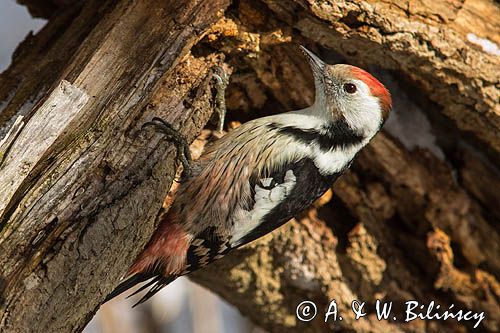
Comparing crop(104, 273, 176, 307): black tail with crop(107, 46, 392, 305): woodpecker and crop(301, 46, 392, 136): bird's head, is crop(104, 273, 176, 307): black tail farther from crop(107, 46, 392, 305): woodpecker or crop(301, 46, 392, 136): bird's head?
crop(301, 46, 392, 136): bird's head

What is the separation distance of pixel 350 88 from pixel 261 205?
65cm

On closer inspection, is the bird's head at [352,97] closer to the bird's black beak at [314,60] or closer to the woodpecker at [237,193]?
the bird's black beak at [314,60]

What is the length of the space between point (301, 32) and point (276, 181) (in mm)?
621

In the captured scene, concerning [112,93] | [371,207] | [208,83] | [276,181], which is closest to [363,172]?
[371,207]

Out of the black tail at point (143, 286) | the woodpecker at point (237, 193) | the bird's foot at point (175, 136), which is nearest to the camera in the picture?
the bird's foot at point (175, 136)

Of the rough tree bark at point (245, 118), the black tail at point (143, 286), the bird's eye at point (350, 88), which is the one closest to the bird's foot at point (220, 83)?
the rough tree bark at point (245, 118)

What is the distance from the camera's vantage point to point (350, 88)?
3195 mm

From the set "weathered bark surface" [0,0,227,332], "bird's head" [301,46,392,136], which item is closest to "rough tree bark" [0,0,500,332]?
"weathered bark surface" [0,0,227,332]

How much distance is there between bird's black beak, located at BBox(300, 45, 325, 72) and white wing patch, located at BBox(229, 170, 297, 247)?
1.52ft

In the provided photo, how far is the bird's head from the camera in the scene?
10.3 feet

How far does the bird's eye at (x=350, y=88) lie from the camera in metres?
3.18

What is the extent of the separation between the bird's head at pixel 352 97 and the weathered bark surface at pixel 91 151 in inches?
19.8

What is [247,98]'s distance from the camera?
339 cm

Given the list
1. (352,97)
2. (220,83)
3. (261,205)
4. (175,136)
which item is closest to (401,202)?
(352,97)
